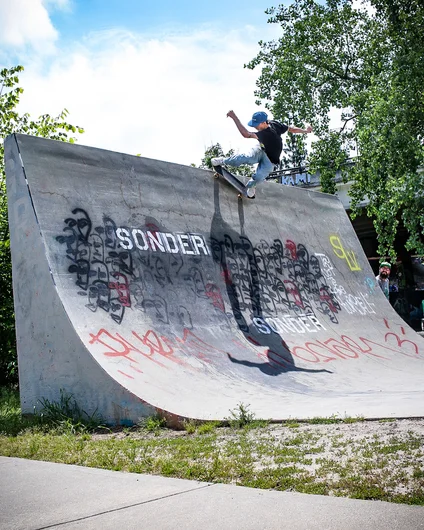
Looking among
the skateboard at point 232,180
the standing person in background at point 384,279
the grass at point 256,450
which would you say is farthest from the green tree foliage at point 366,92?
the grass at point 256,450

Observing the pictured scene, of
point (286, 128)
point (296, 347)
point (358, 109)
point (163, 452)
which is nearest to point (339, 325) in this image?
point (296, 347)

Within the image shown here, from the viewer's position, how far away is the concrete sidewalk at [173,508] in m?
2.89

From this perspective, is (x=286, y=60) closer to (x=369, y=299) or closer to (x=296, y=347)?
(x=369, y=299)

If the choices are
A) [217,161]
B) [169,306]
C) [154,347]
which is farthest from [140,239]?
[217,161]

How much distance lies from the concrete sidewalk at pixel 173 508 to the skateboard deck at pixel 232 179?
24.8ft

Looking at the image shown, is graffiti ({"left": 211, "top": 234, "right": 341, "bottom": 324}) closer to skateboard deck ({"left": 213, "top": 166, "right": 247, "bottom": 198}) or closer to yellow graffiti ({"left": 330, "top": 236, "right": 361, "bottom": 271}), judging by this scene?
skateboard deck ({"left": 213, "top": 166, "right": 247, "bottom": 198})

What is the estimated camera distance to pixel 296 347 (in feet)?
31.8

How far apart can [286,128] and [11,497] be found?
335 inches

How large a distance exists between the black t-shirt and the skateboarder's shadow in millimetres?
1071

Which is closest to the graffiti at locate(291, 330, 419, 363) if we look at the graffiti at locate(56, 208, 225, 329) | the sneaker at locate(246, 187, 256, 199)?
the graffiti at locate(56, 208, 225, 329)

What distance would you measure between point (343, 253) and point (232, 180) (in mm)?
3916

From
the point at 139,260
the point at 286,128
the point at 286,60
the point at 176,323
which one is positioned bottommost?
the point at 176,323

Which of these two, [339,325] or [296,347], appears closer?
[296,347]

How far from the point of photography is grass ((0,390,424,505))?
3.50 meters
